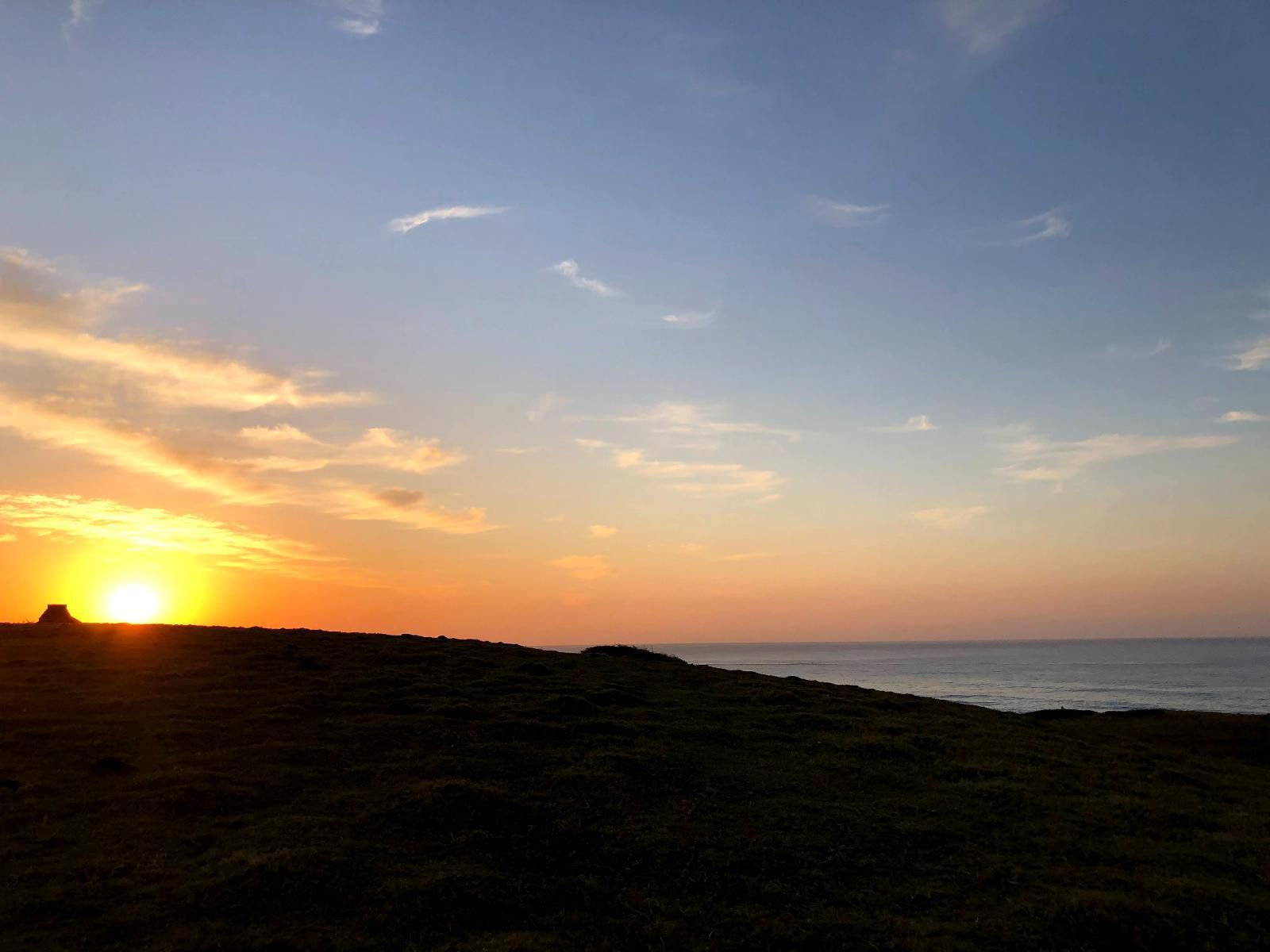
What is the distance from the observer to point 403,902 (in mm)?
20359

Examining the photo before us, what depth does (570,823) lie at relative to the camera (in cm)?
2652

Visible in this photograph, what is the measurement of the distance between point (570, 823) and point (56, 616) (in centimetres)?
6255

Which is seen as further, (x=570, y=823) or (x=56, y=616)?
(x=56, y=616)

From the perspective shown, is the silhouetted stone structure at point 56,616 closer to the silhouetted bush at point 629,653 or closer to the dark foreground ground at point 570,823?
the dark foreground ground at point 570,823

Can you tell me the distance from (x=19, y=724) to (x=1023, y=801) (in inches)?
1608

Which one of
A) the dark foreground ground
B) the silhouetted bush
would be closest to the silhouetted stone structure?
the dark foreground ground

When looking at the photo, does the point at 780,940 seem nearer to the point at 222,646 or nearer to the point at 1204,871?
the point at 1204,871

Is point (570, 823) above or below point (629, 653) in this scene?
below

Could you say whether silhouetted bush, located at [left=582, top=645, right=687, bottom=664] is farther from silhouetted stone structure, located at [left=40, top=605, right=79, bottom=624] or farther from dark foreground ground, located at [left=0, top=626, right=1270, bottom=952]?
silhouetted stone structure, located at [left=40, top=605, right=79, bottom=624]

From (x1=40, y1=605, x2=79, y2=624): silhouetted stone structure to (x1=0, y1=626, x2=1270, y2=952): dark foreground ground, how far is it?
864 inches

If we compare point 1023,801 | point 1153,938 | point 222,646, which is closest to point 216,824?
point 1153,938

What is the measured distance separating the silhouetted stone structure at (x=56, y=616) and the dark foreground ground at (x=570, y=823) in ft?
72.0

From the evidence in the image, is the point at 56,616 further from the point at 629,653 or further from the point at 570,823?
the point at 570,823

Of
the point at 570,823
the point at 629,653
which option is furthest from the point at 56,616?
the point at 570,823
